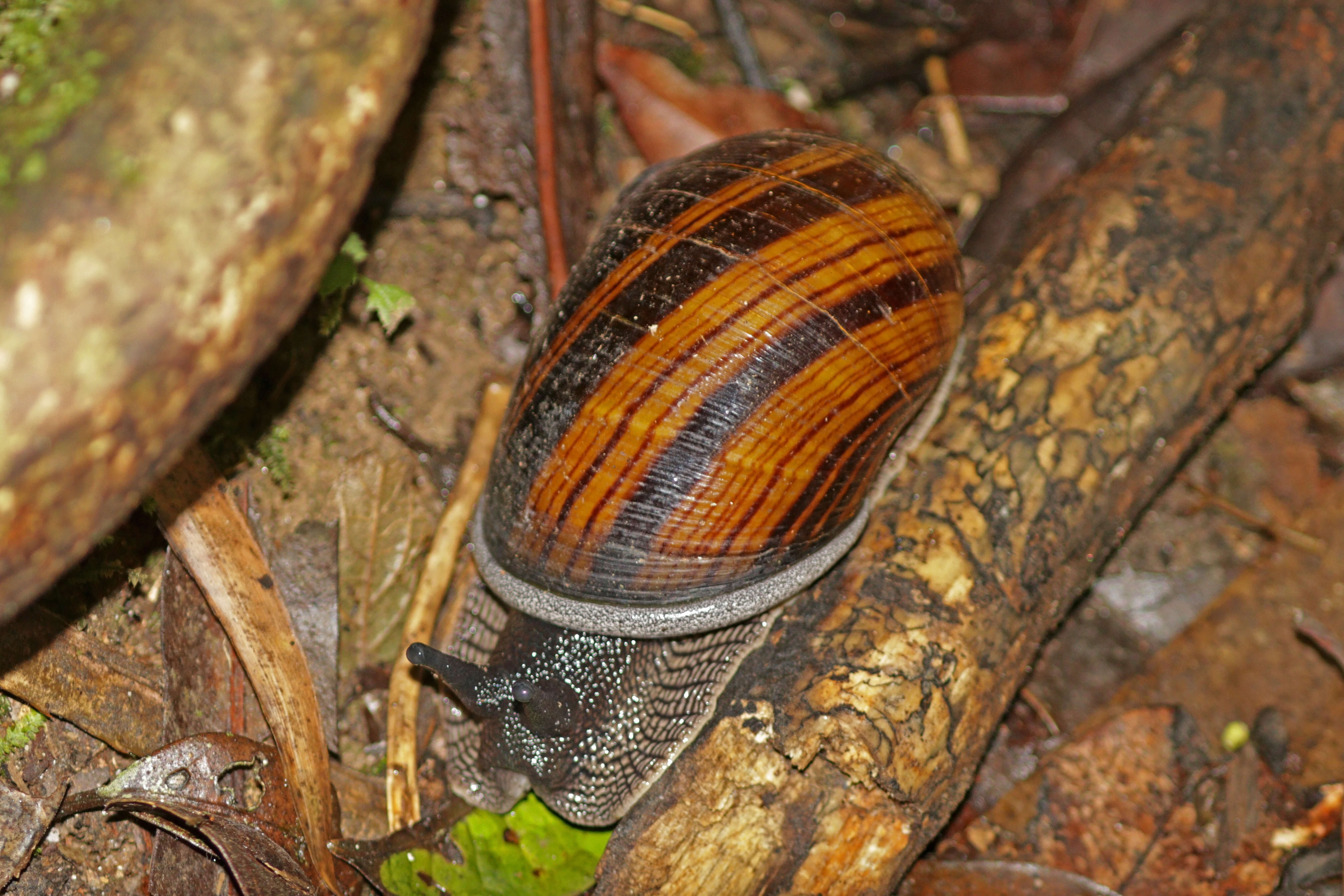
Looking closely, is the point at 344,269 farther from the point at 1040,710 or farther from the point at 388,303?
the point at 1040,710

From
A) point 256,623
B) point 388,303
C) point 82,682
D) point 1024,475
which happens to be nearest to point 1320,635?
point 1024,475

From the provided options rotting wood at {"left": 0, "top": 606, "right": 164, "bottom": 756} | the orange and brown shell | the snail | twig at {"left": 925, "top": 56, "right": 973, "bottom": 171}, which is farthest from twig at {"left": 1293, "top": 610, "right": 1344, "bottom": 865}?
rotting wood at {"left": 0, "top": 606, "right": 164, "bottom": 756}

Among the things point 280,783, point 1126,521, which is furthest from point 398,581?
point 1126,521

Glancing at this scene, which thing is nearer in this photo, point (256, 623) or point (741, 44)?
point (256, 623)

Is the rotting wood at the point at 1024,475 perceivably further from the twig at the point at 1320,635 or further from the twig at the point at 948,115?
the twig at the point at 948,115

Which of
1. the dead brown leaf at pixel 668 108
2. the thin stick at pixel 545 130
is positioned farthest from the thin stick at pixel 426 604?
the dead brown leaf at pixel 668 108

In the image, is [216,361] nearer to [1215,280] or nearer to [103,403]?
[103,403]
